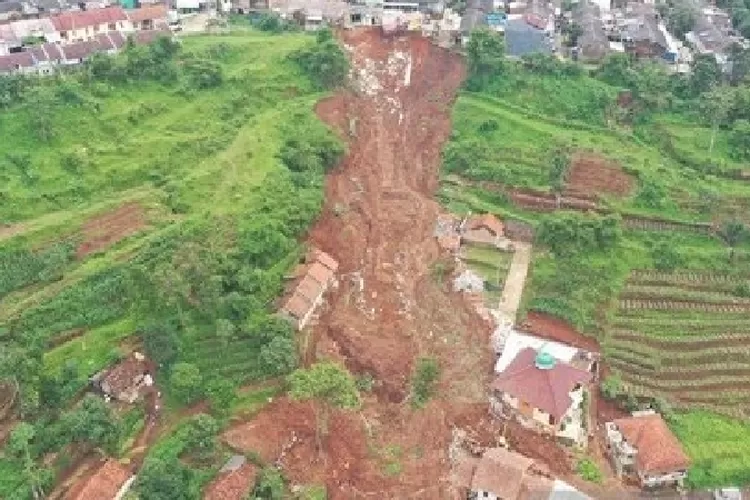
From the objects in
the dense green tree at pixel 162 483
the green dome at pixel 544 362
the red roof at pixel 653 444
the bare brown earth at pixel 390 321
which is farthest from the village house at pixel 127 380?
the red roof at pixel 653 444

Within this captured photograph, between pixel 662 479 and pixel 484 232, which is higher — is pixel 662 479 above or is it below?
below

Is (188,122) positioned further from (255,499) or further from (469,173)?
(255,499)

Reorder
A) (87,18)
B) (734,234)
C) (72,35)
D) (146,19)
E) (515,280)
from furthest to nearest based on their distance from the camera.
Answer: (146,19) < (87,18) < (72,35) < (734,234) < (515,280)

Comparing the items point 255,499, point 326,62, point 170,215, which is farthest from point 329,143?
point 255,499

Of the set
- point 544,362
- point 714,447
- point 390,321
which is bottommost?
point 714,447

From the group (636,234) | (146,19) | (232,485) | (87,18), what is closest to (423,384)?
(232,485)

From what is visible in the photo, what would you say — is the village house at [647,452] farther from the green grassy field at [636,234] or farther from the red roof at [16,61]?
the red roof at [16,61]

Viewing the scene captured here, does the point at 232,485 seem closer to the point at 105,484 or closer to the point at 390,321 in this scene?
the point at 105,484
